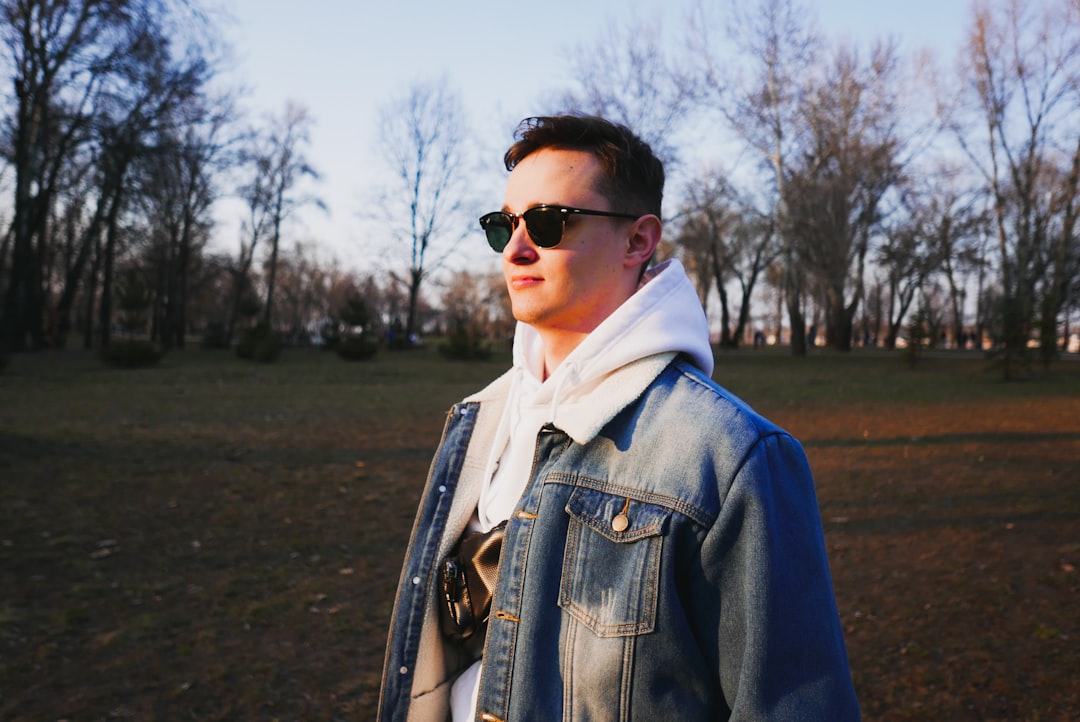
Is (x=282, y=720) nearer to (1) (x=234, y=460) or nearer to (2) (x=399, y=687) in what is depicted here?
(2) (x=399, y=687)

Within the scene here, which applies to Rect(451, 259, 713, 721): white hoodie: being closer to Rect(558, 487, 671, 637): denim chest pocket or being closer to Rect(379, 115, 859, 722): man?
Rect(379, 115, 859, 722): man

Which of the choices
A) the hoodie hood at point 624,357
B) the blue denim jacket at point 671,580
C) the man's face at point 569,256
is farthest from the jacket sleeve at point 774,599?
the man's face at point 569,256

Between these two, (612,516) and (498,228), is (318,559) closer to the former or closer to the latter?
(498,228)

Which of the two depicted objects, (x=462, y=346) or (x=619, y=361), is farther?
(x=462, y=346)

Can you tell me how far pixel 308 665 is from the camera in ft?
14.5

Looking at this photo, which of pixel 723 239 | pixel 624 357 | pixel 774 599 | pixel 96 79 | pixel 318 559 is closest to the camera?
pixel 774 599

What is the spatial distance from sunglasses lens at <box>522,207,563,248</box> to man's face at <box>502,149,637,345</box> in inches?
0.5

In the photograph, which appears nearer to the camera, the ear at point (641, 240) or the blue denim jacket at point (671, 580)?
the blue denim jacket at point (671, 580)

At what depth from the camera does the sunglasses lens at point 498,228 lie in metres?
1.89

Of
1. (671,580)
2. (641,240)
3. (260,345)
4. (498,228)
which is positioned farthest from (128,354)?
(671,580)

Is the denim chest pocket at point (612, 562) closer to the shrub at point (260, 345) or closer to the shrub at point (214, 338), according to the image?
the shrub at point (260, 345)

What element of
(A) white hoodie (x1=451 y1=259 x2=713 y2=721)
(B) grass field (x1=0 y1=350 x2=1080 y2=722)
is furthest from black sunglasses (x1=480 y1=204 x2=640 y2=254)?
(B) grass field (x1=0 y1=350 x2=1080 y2=722)

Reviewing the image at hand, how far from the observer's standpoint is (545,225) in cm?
179

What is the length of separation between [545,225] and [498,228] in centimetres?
21
